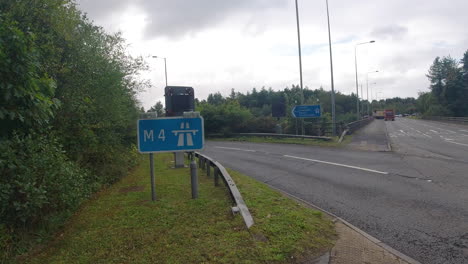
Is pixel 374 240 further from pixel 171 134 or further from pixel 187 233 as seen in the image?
pixel 171 134

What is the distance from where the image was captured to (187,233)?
509 centimetres

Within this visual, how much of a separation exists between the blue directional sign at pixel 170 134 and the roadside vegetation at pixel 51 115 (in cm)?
135

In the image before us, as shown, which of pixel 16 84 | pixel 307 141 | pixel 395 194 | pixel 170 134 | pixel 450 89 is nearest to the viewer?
pixel 16 84

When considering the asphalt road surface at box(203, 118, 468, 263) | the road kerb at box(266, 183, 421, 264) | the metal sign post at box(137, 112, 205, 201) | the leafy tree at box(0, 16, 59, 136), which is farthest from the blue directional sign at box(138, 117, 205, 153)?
the asphalt road surface at box(203, 118, 468, 263)

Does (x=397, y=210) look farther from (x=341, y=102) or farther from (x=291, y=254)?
(x=341, y=102)

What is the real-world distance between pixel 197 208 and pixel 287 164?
25.4 ft

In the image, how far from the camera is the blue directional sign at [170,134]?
682 centimetres

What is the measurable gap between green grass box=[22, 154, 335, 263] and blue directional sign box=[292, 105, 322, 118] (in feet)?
59.0

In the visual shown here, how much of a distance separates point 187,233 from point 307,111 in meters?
20.9

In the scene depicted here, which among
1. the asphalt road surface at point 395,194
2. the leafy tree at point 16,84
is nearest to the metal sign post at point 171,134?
the leafy tree at point 16,84

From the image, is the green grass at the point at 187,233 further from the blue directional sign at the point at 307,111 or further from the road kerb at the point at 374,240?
the blue directional sign at the point at 307,111

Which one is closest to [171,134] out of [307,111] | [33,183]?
[33,183]

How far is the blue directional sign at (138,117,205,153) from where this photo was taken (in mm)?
6824

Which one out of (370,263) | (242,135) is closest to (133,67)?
(370,263)
